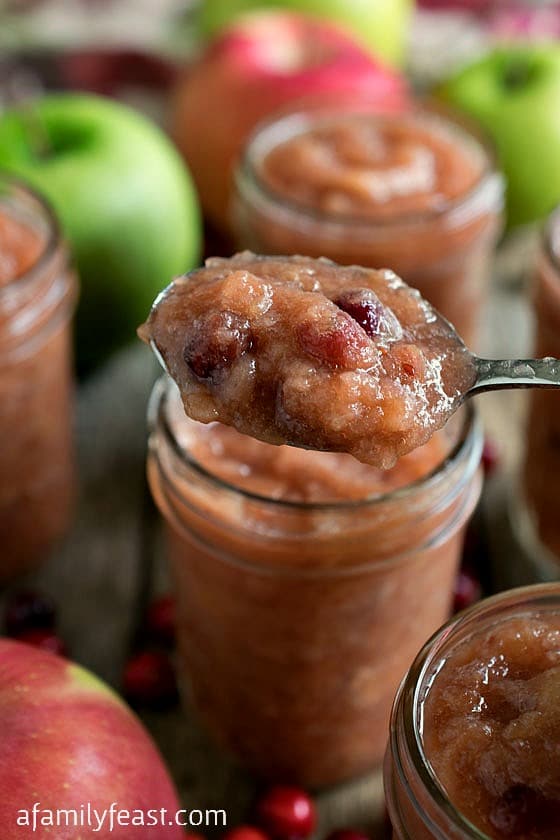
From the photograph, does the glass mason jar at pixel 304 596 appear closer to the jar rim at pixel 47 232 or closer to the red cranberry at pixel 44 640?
the red cranberry at pixel 44 640

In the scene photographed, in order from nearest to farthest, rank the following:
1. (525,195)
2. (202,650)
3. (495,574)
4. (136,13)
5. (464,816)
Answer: (464,816) < (202,650) < (495,574) < (525,195) < (136,13)

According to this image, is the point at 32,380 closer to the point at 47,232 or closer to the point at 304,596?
the point at 47,232

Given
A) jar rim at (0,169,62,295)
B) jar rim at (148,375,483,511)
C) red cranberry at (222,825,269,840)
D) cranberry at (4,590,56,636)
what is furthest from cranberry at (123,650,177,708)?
jar rim at (0,169,62,295)

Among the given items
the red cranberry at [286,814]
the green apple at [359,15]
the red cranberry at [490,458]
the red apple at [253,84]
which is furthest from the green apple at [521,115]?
the red cranberry at [286,814]

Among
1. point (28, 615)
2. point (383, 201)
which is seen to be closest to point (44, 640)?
point (28, 615)

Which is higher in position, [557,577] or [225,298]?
[225,298]

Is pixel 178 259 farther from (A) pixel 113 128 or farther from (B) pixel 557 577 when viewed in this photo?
(B) pixel 557 577

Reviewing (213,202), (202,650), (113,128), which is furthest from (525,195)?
(202,650)
